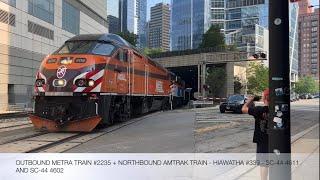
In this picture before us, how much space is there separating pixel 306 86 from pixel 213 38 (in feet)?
3.68

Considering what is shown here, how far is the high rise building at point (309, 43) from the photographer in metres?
4.62

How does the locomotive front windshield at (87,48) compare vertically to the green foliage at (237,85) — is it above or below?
above

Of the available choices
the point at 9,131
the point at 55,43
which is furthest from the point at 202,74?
the point at 9,131

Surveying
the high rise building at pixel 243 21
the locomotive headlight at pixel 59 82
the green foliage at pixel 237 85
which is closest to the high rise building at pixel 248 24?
the high rise building at pixel 243 21

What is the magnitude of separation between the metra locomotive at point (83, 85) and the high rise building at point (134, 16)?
3750 millimetres

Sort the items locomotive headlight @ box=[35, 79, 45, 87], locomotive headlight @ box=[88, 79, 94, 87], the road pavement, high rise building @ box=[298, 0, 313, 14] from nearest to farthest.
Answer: high rise building @ box=[298, 0, 313, 14] → the road pavement → locomotive headlight @ box=[35, 79, 45, 87] → locomotive headlight @ box=[88, 79, 94, 87]

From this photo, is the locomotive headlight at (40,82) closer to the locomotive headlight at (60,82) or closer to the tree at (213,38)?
the locomotive headlight at (60,82)

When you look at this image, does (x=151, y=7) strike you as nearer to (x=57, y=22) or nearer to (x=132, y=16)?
(x=132, y=16)

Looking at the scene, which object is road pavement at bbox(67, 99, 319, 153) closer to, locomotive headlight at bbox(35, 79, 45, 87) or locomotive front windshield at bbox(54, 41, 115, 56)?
locomotive headlight at bbox(35, 79, 45, 87)

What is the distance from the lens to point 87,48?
11258 mm

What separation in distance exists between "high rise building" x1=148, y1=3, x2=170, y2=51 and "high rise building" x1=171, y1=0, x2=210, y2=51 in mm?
96

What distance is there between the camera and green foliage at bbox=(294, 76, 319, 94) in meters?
4.90

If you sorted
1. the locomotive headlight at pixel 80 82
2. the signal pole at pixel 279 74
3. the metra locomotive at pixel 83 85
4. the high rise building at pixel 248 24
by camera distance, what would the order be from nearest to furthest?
the signal pole at pixel 279 74
the high rise building at pixel 248 24
the metra locomotive at pixel 83 85
the locomotive headlight at pixel 80 82

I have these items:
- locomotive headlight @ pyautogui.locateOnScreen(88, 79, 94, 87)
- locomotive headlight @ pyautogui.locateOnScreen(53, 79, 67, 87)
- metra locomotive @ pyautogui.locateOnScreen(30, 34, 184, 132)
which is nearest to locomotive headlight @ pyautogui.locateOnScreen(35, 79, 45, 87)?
metra locomotive @ pyautogui.locateOnScreen(30, 34, 184, 132)
